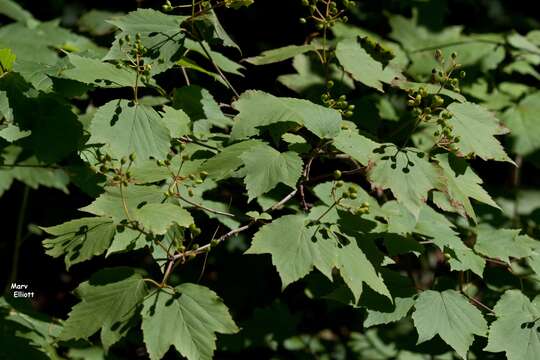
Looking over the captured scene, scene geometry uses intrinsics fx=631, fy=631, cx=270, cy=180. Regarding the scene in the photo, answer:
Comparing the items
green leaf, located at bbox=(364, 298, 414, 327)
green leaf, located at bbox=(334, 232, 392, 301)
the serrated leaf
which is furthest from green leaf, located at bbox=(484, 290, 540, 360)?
the serrated leaf

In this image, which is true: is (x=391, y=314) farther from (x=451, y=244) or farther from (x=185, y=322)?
(x=185, y=322)

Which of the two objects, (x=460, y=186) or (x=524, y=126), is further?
(x=524, y=126)

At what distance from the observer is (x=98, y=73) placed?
2111 millimetres

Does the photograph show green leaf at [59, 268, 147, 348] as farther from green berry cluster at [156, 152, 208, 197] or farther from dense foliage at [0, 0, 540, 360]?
green berry cluster at [156, 152, 208, 197]

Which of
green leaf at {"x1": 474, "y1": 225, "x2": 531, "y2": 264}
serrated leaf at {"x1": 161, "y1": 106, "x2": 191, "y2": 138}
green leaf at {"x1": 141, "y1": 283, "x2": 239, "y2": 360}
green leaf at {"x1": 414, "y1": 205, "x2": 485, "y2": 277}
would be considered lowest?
green leaf at {"x1": 474, "y1": 225, "x2": 531, "y2": 264}

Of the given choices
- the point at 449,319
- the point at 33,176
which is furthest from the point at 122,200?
the point at 33,176

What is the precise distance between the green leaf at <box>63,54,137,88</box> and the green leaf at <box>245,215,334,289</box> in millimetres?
703

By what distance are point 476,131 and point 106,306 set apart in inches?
54.3

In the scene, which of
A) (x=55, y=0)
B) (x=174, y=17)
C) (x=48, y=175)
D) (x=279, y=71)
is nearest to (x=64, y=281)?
(x=48, y=175)

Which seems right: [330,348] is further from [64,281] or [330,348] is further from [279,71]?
[64,281]

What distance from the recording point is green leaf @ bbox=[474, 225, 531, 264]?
7.86 ft

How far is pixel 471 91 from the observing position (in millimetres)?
3314

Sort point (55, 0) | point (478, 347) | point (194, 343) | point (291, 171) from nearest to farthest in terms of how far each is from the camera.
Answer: point (194, 343) < point (291, 171) < point (478, 347) < point (55, 0)

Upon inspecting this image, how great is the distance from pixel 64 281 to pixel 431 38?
327 centimetres
